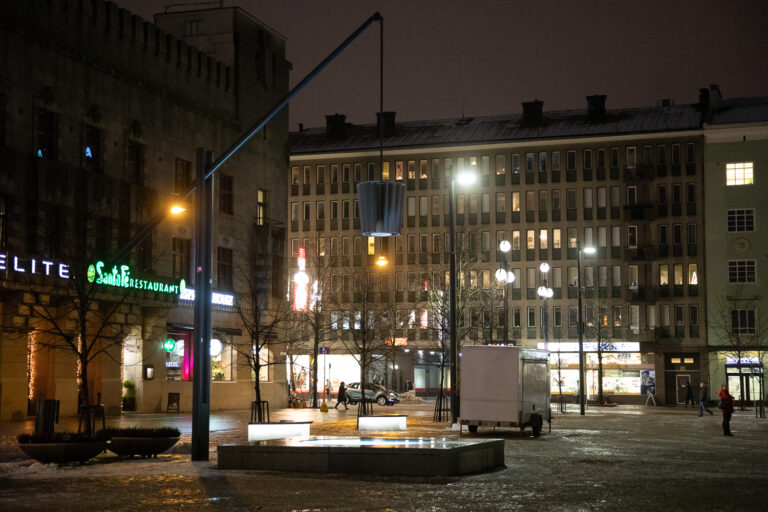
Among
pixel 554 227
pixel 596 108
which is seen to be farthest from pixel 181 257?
pixel 596 108

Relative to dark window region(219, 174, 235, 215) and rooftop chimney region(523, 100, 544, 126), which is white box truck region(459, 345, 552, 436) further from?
rooftop chimney region(523, 100, 544, 126)

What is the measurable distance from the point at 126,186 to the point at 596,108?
52.9m

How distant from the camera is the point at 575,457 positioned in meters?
25.2

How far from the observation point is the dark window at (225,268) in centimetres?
5700

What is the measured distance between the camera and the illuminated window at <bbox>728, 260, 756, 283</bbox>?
274ft

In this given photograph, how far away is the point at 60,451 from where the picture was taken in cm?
2183

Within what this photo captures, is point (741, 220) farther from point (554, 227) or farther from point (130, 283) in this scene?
point (130, 283)

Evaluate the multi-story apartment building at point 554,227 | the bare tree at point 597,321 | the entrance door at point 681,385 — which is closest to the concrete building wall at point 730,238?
the multi-story apartment building at point 554,227

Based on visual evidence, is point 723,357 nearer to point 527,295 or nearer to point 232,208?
point 527,295

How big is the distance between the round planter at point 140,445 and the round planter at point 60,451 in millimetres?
1288

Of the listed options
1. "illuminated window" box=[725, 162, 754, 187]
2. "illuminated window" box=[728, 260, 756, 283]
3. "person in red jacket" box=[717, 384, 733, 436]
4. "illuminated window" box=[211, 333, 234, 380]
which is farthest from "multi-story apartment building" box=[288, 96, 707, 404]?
"person in red jacket" box=[717, 384, 733, 436]

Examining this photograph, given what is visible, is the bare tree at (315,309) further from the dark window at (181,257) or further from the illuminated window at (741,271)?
the illuminated window at (741,271)

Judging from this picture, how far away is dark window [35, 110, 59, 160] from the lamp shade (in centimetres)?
2898

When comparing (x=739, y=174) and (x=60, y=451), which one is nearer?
(x=60, y=451)
